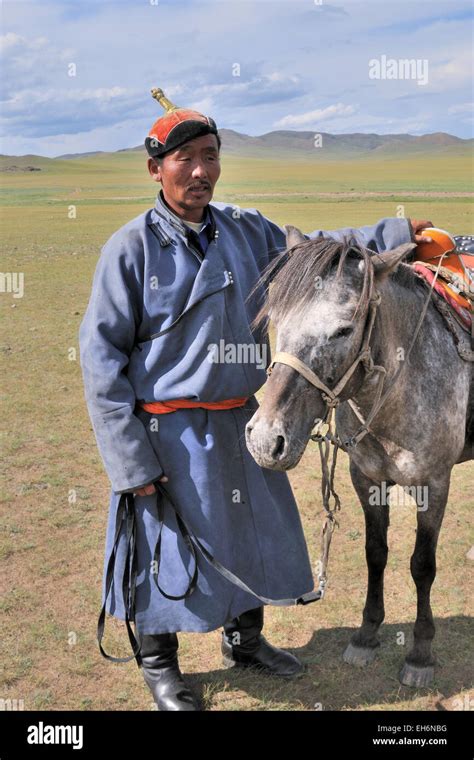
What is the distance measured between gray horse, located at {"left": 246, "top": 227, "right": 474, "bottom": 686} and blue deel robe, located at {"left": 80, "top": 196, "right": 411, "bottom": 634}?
10.9 inches

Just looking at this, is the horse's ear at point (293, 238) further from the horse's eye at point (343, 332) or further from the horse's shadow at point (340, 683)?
the horse's shadow at point (340, 683)

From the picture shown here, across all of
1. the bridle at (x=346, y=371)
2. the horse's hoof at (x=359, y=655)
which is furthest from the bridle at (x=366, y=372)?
the horse's hoof at (x=359, y=655)

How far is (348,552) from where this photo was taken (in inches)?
193

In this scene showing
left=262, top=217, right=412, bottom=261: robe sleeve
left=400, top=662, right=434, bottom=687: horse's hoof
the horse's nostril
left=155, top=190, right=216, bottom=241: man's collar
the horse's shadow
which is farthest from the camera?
left=400, top=662, right=434, bottom=687: horse's hoof

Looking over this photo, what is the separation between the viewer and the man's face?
2.95m

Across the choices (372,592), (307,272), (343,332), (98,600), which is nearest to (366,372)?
(343,332)

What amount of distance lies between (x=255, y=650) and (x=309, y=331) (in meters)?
2.02

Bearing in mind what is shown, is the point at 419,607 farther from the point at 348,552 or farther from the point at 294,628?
the point at 348,552

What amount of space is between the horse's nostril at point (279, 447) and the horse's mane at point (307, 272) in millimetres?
466

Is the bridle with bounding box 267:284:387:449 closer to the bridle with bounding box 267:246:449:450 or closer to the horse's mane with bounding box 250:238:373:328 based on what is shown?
the bridle with bounding box 267:246:449:450

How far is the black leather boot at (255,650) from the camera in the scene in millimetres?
3697

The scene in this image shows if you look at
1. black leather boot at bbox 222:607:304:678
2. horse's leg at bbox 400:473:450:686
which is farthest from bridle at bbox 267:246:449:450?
black leather boot at bbox 222:607:304:678
